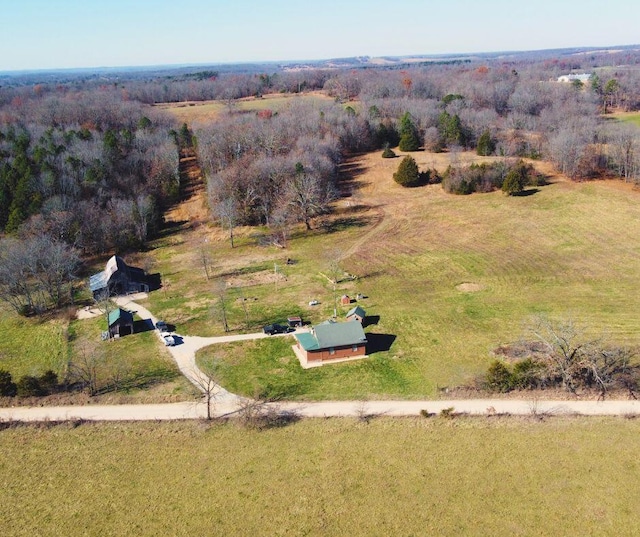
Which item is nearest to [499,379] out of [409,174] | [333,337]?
[333,337]

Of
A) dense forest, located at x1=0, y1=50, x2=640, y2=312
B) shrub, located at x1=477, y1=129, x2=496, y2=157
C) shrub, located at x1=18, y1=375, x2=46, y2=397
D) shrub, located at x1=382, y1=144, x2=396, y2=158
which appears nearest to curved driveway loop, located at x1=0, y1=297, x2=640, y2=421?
shrub, located at x1=18, y1=375, x2=46, y2=397

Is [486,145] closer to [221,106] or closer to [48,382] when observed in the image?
[221,106]

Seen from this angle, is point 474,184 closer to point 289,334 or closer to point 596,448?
point 289,334

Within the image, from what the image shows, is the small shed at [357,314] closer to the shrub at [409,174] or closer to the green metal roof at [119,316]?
the green metal roof at [119,316]

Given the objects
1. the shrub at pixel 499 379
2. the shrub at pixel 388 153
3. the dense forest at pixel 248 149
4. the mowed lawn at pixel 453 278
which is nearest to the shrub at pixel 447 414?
the mowed lawn at pixel 453 278

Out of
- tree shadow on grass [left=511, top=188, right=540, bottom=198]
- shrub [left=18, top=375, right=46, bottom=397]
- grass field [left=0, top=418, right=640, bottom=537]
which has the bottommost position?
grass field [left=0, top=418, right=640, bottom=537]

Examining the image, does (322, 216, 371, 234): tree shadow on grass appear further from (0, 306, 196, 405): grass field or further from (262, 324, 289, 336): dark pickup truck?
(0, 306, 196, 405): grass field

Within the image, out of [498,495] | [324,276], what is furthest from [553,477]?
[324,276]

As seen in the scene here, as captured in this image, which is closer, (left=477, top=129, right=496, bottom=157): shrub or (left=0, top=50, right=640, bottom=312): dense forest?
(left=0, top=50, right=640, bottom=312): dense forest
